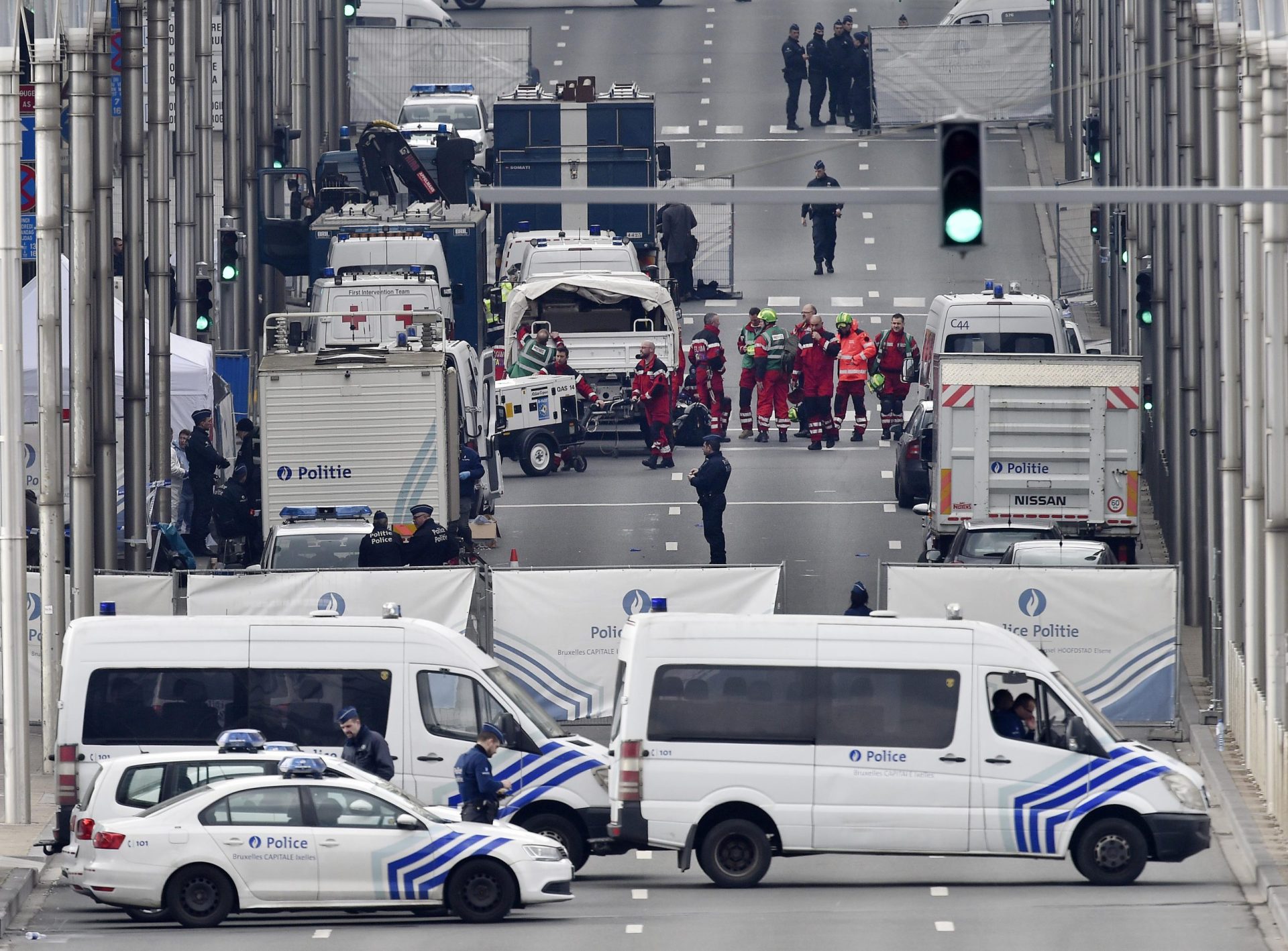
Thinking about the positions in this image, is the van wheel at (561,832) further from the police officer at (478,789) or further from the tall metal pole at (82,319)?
the tall metal pole at (82,319)

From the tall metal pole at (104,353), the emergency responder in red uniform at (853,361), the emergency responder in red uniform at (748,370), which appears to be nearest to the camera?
the tall metal pole at (104,353)

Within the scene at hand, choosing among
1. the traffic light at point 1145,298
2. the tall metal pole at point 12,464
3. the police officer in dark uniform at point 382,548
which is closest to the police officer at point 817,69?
the traffic light at point 1145,298

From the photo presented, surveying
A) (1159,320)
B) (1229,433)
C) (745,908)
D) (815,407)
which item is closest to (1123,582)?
(1229,433)

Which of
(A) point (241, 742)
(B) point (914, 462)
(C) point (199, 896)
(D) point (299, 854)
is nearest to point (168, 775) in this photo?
(A) point (241, 742)

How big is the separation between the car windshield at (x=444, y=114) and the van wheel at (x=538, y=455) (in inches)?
892

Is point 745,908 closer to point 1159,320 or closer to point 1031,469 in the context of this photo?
point 1031,469

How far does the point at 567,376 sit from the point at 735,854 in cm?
1872

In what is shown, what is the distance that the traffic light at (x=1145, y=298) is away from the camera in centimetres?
3400

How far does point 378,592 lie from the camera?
2556 centimetres

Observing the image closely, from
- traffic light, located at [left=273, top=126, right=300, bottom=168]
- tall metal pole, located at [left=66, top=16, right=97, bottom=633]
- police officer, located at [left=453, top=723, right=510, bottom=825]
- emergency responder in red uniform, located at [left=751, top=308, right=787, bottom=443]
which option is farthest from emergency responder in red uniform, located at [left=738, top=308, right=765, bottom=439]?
police officer, located at [left=453, top=723, right=510, bottom=825]

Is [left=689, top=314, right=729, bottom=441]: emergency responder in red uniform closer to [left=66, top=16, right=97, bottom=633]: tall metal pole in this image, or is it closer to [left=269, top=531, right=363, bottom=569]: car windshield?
[left=269, top=531, right=363, bottom=569]: car windshield

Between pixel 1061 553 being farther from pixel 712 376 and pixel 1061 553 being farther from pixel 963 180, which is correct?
pixel 963 180

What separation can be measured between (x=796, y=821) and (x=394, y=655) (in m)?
3.47

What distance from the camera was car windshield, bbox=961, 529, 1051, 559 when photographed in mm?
29703
